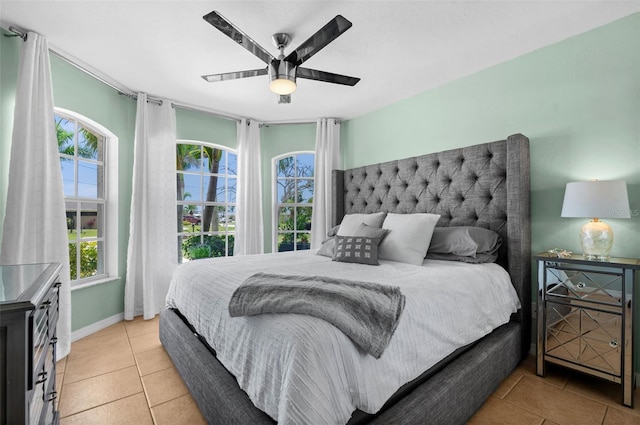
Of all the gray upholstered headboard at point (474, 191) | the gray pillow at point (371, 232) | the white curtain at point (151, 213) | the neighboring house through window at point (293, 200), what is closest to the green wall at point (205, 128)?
the white curtain at point (151, 213)

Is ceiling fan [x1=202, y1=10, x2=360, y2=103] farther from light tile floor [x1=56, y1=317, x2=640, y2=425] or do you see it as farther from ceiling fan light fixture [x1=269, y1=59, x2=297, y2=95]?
light tile floor [x1=56, y1=317, x2=640, y2=425]

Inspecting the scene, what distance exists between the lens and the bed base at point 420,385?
117cm

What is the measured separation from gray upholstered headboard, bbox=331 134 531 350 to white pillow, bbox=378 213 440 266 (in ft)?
1.44

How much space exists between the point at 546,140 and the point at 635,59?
64 cm

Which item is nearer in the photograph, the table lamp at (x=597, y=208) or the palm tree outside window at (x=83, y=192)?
the table lamp at (x=597, y=208)

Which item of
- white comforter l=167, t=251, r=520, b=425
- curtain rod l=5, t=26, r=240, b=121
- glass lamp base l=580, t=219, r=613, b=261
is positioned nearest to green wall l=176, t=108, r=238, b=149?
curtain rod l=5, t=26, r=240, b=121

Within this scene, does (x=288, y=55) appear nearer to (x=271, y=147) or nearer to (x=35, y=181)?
(x=35, y=181)

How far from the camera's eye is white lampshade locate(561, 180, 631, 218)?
171 centimetres

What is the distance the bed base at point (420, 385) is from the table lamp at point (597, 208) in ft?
2.34

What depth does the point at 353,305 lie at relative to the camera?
1.17m

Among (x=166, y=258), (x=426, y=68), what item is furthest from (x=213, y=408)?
(x=426, y=68)

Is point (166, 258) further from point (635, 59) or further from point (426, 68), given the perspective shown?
point (635, 59)

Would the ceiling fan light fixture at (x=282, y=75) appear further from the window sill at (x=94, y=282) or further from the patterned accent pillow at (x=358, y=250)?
the window sill at (x=94, y=282)

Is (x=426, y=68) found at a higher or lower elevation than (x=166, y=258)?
higher
